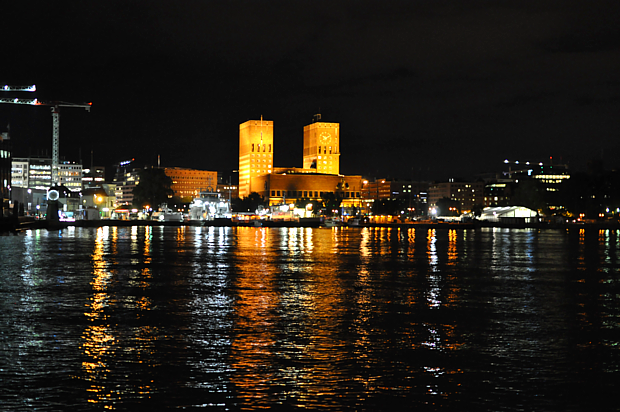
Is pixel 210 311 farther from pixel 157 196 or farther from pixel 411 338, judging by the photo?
pixel 157 196

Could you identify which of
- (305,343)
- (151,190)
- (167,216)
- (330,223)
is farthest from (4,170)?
(305,343)

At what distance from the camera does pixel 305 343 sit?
1473cm

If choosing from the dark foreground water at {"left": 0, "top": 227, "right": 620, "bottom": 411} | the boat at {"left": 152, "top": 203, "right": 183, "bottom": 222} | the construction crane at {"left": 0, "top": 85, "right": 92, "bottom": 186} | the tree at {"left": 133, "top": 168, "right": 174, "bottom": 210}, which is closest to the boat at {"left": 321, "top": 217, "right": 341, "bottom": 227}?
the boat at {"left": 152, "top": 203, "right": 183, "bottom": 222}

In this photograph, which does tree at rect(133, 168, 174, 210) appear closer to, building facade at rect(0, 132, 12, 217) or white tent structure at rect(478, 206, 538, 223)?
building facade at rect(0, 132, 12, 217)

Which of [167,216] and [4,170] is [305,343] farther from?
[167,216]

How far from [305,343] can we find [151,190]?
6448 inches

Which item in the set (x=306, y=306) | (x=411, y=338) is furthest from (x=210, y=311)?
(x=411, y=338)

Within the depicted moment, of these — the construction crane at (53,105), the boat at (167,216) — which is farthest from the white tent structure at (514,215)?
the construction crane at (53,105)

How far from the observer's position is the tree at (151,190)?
172000mm

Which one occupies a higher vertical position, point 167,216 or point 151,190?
point 151,190

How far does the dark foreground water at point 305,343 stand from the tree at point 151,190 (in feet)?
479

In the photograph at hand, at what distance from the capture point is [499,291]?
83.6ft

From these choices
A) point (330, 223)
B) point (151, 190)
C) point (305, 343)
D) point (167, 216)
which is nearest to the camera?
point (305, 343)

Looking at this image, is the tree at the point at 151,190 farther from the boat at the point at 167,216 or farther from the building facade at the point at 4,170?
the building facade at the point at 4,170
